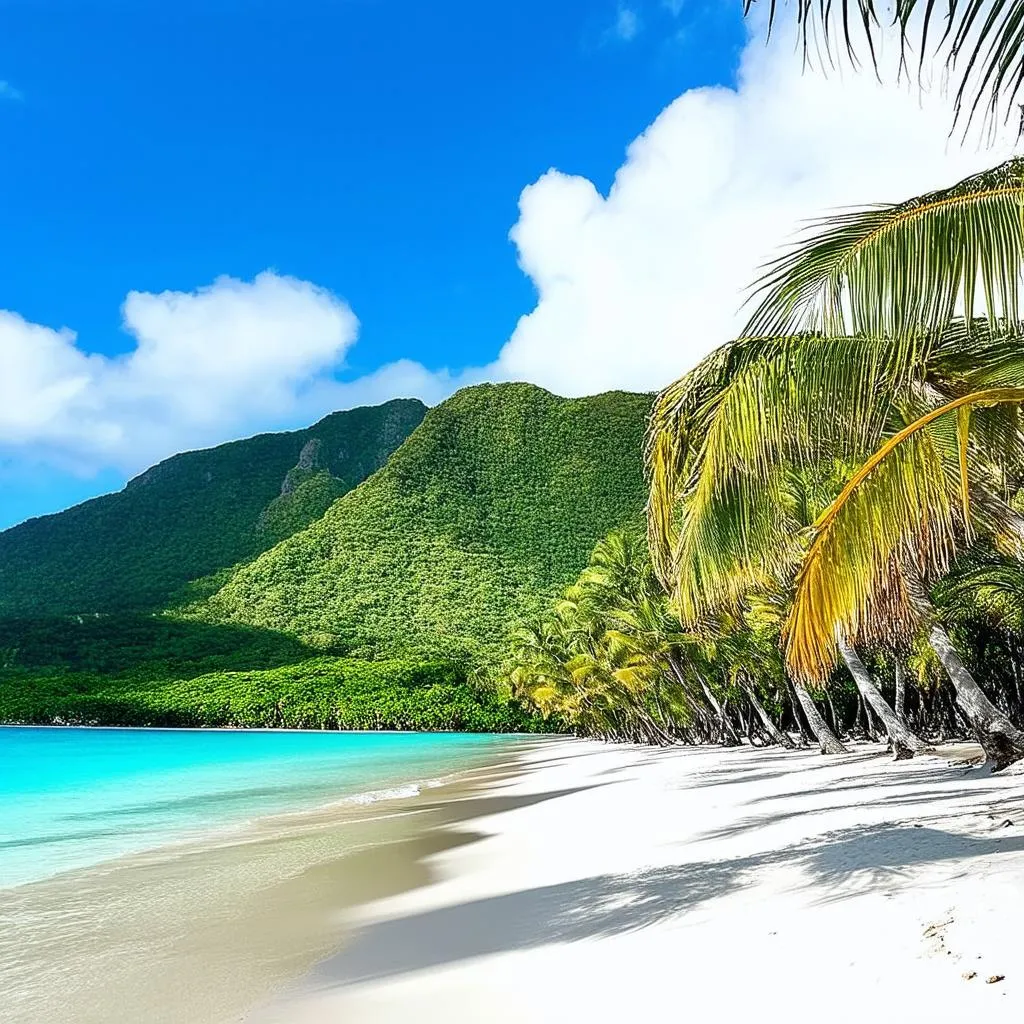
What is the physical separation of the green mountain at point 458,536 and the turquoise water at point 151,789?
28751 millimetres

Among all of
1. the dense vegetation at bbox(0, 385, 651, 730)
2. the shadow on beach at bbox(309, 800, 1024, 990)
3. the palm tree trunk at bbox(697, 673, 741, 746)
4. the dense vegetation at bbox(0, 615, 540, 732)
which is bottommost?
the palm tree trunk at bbox(697, 673, 741, 746)

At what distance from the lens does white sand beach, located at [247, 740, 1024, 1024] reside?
3605mm

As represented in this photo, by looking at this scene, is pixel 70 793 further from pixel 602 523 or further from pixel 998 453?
pixel 602 523

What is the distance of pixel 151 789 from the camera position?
918 inches

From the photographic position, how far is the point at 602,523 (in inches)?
3231

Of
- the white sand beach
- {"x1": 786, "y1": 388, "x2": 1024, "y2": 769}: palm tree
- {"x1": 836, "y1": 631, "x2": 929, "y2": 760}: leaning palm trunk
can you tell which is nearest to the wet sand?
the white sand beach

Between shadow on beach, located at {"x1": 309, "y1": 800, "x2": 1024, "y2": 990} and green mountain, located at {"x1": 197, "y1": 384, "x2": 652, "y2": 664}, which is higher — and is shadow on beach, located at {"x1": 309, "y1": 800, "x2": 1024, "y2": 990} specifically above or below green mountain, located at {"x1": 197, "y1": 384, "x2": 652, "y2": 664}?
below

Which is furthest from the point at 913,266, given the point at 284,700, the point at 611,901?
the point at 284,700

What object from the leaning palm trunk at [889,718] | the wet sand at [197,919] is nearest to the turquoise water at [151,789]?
the wet sand at [197,919]

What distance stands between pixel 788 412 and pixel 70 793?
24370mm

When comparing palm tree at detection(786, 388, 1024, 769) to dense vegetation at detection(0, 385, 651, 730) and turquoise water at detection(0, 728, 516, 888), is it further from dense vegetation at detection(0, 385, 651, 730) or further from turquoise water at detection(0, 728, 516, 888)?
dense vegetation at detection(0, 385, 651, 730)

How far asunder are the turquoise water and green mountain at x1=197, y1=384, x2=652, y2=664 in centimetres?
2875

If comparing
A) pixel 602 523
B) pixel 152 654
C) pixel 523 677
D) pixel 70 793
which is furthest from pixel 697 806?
pixel 602 523

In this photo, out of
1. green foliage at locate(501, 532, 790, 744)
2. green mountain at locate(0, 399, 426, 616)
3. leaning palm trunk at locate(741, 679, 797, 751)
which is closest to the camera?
leaning palm trunk at locate(741, 679, 797, 751)
